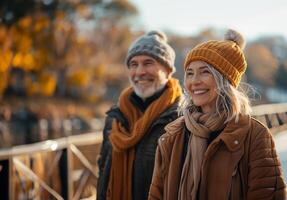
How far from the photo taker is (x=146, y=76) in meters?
3.21

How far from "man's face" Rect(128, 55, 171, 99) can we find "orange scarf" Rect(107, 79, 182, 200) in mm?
86

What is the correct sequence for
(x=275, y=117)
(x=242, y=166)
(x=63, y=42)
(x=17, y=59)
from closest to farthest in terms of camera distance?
(x=242, y=166), (x=275, y=117), (x=17, y=59), (x=63, y=42)

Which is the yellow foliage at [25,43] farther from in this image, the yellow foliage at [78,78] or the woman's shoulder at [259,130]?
the woman's shoulder at [259,130]

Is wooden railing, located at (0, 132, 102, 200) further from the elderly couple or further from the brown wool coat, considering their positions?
the brown wool coat

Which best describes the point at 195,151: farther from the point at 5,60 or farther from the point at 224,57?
the point at 5,60

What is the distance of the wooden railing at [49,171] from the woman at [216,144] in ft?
8.84

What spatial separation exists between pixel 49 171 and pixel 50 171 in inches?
0.6

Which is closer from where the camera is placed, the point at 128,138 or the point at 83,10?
the point at 128,138

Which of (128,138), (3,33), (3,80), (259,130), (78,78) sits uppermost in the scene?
(259,130)

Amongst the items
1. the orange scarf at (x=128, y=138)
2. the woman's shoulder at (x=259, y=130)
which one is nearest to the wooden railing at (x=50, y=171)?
the orange scarf at (x=128, y=138)

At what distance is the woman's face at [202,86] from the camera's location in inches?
86.0

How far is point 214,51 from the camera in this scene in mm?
2184

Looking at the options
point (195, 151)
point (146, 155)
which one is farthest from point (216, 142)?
point (146, 155)

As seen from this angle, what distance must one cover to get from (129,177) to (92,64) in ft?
Answer: 104
